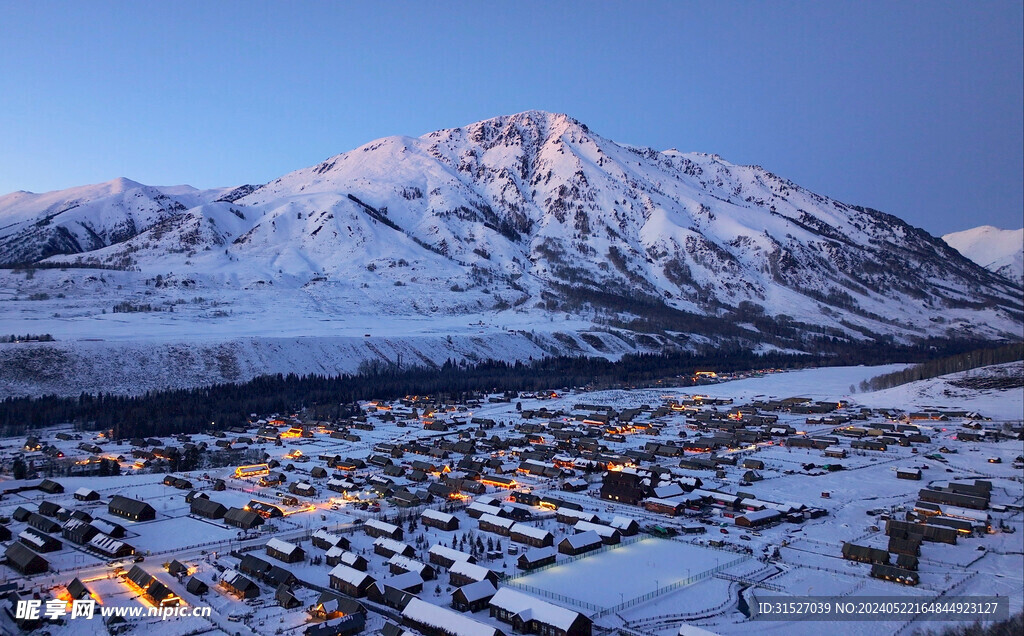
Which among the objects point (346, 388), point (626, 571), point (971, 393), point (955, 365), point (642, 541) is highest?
point (955, 365)

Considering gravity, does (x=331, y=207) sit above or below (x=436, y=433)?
→ above

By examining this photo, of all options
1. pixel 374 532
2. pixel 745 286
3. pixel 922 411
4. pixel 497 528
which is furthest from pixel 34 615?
pixel 745 286

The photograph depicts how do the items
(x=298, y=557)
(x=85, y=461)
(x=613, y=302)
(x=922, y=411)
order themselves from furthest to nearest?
(x=613, y=302) < (x=922, y=411) < (x=85, y=461) < (x=298, y=557)

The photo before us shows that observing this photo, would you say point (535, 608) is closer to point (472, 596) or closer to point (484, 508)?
point (472, 596)

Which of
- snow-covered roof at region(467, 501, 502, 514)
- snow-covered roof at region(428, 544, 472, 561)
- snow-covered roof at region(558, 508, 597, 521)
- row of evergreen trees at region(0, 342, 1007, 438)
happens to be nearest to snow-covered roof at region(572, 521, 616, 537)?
snow-covered roof at region(558, 508, 597, 521)

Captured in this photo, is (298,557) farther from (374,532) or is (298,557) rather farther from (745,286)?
(745,286)

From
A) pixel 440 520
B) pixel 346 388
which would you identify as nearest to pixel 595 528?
pixel 440 520

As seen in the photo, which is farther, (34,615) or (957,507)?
(957,507)
